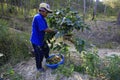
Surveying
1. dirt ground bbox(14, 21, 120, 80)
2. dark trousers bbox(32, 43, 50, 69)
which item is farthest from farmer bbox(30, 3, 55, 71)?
dirt ground bbox(14, 21, 120, 80)

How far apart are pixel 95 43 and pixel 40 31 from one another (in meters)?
3.43

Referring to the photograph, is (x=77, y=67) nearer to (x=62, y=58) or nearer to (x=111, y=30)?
(x=62, y=58)

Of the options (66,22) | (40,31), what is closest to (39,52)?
(40,31)

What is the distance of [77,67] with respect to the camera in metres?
4.32

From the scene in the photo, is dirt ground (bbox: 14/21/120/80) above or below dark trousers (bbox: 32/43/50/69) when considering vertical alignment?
below

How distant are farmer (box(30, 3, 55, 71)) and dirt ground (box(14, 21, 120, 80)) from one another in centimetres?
20

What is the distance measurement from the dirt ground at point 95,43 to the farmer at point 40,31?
0.65ft

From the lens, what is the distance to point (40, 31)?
4.01 m

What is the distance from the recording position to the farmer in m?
3.84

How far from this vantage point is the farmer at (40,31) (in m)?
3.84

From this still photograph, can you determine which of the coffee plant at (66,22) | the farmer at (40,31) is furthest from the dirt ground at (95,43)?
the coffee plant at (66,22)

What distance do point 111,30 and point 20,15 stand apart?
3390mm

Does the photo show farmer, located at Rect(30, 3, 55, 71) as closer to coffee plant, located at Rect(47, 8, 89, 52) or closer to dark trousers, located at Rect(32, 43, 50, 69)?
dark trousers, located at Rect(32, 43, 50, 69)

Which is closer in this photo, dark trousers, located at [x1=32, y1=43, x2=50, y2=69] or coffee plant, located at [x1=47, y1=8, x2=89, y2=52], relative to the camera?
coffee plant, located at [x1=47, y1=8, x2=89, y2=52]
